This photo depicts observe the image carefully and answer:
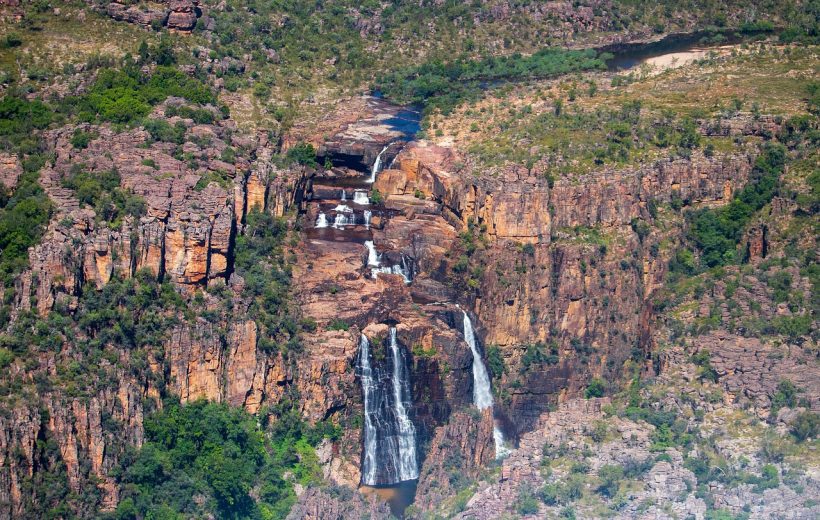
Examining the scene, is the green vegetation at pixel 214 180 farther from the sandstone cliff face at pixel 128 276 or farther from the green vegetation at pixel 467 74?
the green vegetation at pixel 467 74

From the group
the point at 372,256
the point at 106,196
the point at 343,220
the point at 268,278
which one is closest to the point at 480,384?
the point at 372,256

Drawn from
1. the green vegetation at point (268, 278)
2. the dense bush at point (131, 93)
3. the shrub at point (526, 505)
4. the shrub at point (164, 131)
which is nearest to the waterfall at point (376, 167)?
the green vegetation at point (268, 278)

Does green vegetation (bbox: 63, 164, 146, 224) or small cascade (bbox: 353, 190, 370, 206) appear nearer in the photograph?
green vegetation (bbox: 63, 164, 146, 224)

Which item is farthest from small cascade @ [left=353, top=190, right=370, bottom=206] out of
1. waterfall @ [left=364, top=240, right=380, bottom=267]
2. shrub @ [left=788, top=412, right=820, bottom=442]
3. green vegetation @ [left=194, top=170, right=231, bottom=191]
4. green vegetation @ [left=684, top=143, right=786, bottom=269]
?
shrub @ [left=788, top=412, right=820, bottom=442]

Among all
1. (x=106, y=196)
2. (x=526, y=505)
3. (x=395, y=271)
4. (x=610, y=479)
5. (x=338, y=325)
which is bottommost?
(x=526, y=505)

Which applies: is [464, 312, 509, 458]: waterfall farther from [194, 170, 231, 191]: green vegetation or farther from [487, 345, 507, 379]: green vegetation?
[194, 170, 231, 191]: green vegetation

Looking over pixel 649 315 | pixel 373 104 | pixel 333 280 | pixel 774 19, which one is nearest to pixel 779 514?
pixel 649 315

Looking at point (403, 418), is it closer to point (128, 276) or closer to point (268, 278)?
point (268, 278)
